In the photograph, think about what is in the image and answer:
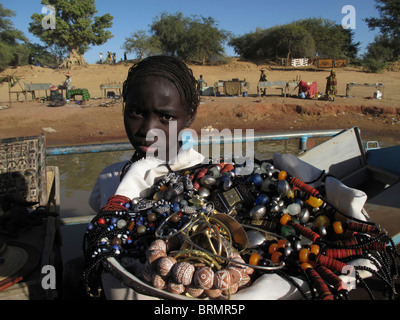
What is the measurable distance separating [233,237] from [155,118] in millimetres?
678

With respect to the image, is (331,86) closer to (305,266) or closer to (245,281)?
(305,266)

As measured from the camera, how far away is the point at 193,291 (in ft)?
2.83

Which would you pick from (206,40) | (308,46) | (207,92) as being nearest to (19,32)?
(206,40)

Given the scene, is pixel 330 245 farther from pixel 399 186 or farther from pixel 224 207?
pixel 399 186

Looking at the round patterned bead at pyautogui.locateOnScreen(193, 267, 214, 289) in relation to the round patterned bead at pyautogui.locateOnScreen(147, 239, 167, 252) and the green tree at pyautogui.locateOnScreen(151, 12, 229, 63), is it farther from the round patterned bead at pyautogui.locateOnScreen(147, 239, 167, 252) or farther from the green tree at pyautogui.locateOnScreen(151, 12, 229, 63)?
the green tree at pyautogui.locateOnScreen(151, 12, 229, 63)

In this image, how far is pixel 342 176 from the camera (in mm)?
2027

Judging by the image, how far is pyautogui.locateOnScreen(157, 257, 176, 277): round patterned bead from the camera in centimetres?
87

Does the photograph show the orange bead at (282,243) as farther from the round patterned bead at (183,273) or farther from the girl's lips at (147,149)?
the girl's lips at (147,149)

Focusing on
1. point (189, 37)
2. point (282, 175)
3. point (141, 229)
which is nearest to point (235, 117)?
point (282, 175)

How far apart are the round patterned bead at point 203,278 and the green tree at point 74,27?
3055 cm

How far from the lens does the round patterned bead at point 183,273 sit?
0.85m

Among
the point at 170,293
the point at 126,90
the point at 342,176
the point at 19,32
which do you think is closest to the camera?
the point at 170,293

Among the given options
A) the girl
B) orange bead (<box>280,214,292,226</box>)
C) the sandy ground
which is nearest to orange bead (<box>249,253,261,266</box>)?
orange bead (<box>280,214,292,226</box>)

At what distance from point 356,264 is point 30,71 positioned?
97.6 feet
